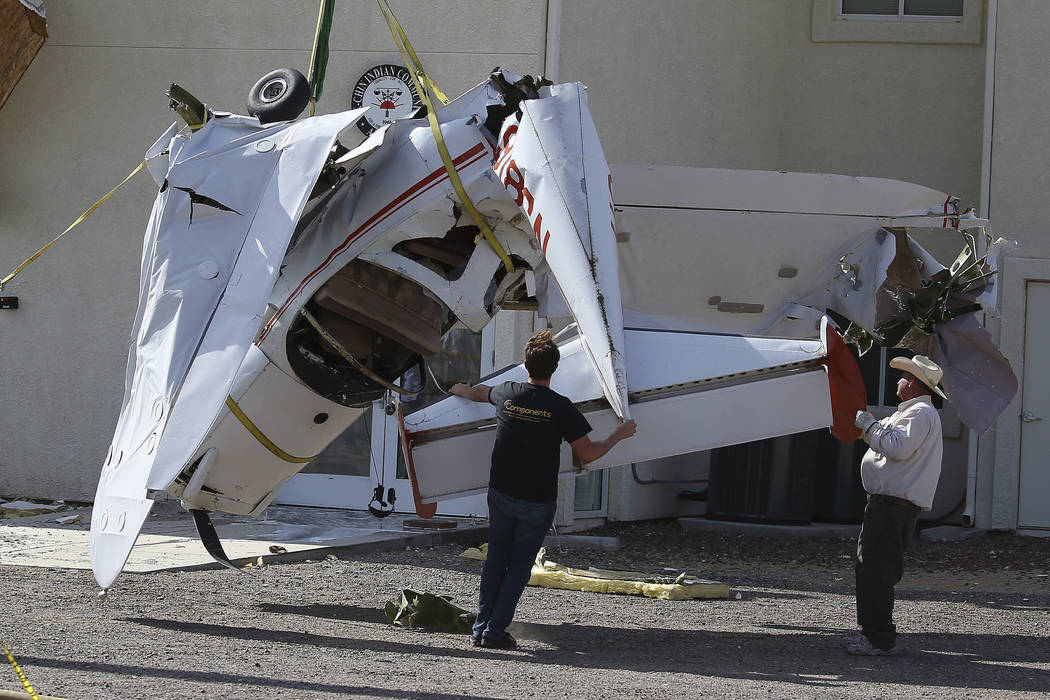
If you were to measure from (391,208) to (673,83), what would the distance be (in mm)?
7390

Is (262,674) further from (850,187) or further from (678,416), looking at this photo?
(850,187)

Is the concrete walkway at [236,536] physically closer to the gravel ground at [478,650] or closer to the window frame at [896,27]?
the gravel ground at [478,650]

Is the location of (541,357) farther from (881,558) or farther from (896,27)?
(896,27)

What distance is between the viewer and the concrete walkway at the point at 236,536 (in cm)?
950

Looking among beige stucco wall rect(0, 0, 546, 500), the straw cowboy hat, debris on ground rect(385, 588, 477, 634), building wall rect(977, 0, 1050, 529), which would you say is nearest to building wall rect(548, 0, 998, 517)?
building wall rect(977, 0, 1050, 529)

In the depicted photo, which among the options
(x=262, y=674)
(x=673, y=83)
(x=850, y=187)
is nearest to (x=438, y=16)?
(x=673, y=83)

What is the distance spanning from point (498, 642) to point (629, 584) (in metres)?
2.78

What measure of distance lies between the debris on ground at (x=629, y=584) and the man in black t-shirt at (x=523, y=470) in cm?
239

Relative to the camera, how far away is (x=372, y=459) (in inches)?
512

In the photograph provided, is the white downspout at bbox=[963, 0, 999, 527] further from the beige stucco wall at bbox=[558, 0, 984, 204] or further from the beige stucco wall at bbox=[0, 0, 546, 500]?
the beige stucco wall at bbox=[0, 0, 546, 500]

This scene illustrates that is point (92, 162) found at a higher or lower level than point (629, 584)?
higher

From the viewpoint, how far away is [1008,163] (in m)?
13.3

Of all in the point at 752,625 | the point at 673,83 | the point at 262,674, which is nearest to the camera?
the point at 262,674

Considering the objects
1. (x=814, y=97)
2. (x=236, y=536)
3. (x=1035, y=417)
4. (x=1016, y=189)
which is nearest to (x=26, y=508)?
(x=236, y=536)
